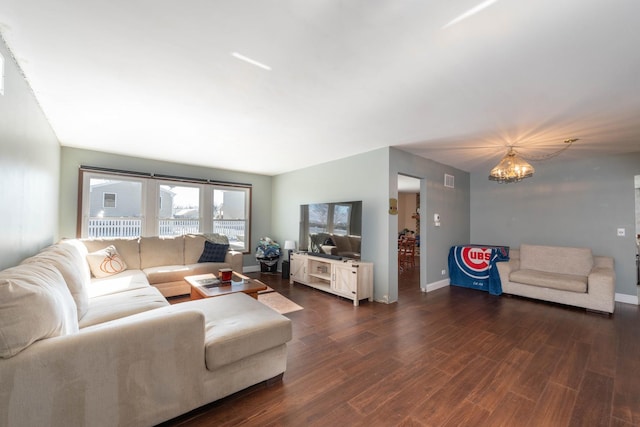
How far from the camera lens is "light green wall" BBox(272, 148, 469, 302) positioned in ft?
12.5

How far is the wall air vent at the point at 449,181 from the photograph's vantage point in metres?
4.88

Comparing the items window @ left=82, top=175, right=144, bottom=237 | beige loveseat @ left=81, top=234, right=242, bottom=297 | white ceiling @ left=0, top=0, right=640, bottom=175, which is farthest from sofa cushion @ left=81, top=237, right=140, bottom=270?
white ceiling @ left=0, top=0, right=640, bottom=175

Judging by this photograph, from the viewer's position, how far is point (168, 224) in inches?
196

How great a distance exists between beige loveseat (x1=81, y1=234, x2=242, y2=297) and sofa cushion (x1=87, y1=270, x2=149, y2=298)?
0.37 metres

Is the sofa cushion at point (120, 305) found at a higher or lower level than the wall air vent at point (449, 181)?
lower

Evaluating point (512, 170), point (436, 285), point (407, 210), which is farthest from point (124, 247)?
point (407, 210)

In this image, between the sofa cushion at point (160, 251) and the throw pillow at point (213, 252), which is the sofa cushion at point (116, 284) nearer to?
the sofa cushion at point (160, 251)

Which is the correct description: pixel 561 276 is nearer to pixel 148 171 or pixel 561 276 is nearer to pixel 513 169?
pixel 513 169

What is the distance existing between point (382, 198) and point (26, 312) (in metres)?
3.60

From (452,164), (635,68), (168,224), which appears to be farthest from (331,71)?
(168,224)

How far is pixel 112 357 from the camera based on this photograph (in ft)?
4.22

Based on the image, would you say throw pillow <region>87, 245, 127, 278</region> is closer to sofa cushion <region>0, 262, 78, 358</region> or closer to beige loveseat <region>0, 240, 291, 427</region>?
beige loveseat <region>0, 240, 291, 427</region>

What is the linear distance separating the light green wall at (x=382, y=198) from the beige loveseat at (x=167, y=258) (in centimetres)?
189

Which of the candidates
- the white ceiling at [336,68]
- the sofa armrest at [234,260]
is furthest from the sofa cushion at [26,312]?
the sofa armrest at [234,260]
